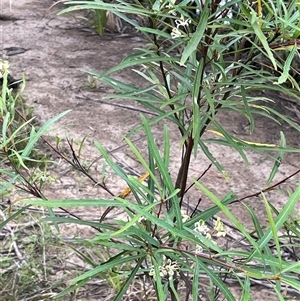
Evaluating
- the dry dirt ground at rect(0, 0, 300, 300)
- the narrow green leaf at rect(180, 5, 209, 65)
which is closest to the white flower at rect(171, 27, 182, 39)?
the narrow green leaf at rect(180, 5, 209, 65)

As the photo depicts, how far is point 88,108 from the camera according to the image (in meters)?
2.51

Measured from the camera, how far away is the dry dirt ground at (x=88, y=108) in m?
1.99

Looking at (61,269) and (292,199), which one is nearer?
(292,199)

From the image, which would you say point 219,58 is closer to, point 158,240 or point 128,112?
point 158,240

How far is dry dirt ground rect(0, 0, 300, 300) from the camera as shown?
1989 millimetres

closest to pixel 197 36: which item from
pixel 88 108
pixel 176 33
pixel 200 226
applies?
pixel 176 33

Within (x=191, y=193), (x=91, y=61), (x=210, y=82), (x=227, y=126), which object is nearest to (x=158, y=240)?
(x=210, y=82)

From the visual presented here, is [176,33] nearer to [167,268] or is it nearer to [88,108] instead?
[167,268]

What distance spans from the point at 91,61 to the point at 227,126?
0.97 meters

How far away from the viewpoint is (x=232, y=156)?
2.23 metres

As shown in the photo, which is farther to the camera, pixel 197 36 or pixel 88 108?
pixel 88 108

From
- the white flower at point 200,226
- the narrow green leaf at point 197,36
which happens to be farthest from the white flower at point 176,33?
the white flower at point 200,226

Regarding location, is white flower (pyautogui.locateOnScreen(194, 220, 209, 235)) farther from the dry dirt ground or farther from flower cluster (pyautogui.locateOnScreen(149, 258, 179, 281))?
the dry dirt ground

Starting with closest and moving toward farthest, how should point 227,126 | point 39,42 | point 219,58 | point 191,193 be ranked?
1. point 219,58
2. point 191,193
3. point 227,126
4. point 39,42
